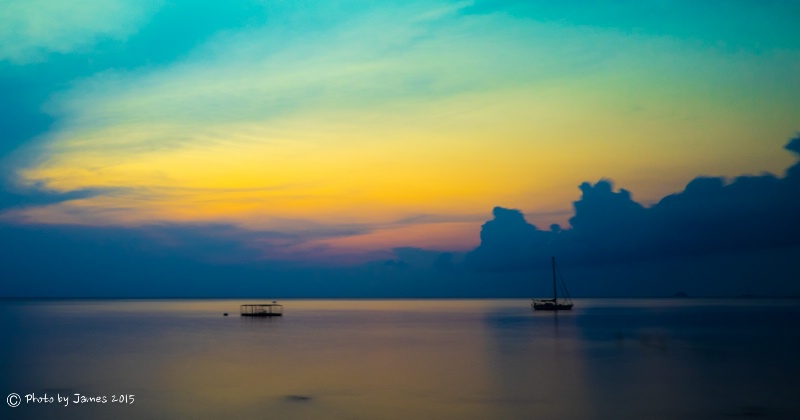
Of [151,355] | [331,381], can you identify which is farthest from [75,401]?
[151,355]

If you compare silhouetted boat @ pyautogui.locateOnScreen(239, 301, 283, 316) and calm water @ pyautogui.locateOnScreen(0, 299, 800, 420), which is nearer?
calm water @ pyautogui.locateOnScreen(0, 299, 800, 420)

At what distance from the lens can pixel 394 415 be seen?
28.0 m

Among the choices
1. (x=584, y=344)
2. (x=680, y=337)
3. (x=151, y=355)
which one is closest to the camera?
(x=151, y=355)

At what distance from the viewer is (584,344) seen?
58.0 metres

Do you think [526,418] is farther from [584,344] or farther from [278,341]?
[278,341]

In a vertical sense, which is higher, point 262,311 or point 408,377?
point 262,311

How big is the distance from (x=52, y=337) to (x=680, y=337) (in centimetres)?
6239

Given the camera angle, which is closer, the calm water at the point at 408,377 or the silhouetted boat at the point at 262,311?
the calm water at the point at 408,377

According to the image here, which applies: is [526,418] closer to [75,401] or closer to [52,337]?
[75,401]

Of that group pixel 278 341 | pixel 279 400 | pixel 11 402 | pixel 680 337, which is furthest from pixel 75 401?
pixel 680 337

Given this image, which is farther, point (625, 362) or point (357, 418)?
point (625, 362)

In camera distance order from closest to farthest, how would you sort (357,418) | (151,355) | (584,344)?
(357,418) < (151,355) < (584,344)

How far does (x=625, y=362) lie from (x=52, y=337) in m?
55.0

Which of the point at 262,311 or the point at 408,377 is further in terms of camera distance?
the point at 262,311
